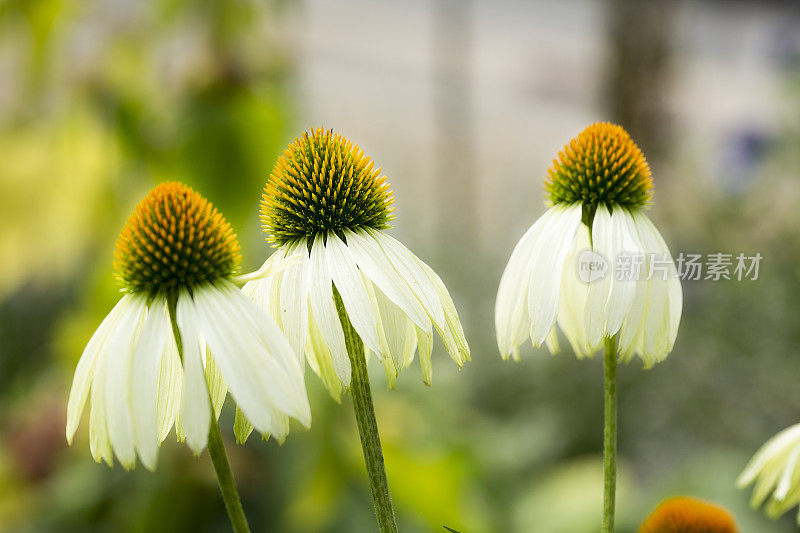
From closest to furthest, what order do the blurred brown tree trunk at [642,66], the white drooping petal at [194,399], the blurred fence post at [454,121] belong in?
the white drooping petal at [194,399]
the blurred brown tree trunk at [642,66]
the blurred fence post at [454,121]

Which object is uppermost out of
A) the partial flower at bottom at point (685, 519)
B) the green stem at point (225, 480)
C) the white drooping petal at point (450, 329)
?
the white drooping petal at point (450, 329)

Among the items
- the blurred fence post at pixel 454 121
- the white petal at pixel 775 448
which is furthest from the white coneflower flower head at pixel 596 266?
the blurred fence post at pixel 454 121

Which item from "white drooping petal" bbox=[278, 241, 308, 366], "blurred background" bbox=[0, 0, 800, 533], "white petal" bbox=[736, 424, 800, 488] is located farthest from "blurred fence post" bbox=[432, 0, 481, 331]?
"white drooping petal" bbox=[278, 241, 308, 366]

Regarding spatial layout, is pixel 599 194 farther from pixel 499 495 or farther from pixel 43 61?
pixel 499 495

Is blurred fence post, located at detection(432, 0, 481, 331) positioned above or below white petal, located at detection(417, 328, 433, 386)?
above

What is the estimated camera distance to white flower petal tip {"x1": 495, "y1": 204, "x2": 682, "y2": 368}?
0.88 feet

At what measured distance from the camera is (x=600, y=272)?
0.28 meters

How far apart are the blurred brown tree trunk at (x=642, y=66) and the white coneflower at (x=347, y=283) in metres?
2.29

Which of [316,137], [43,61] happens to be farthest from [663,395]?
[316,137]

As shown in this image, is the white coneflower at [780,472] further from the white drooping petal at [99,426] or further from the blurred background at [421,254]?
the blurred background at [421,254]

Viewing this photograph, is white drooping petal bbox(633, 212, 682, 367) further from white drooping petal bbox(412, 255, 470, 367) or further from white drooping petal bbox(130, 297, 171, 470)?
white drooping petal bbox(130, 297, 171, 470)

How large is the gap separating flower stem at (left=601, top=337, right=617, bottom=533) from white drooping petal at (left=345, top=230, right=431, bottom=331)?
0.07 metres

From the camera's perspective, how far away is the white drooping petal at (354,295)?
25cm

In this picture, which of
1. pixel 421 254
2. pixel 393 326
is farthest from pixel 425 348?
pixel 421 254
